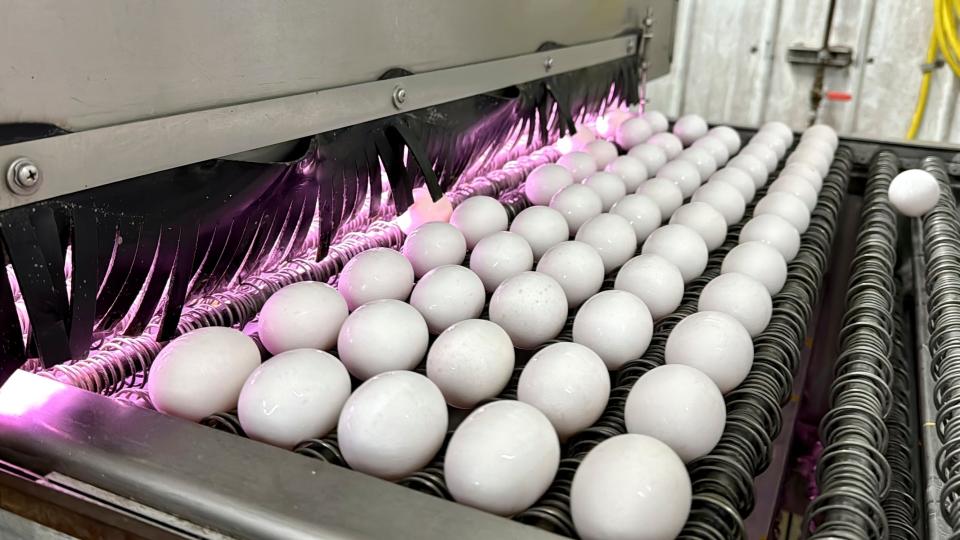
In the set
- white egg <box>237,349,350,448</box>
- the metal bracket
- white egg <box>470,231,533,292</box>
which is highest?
the metal bracket

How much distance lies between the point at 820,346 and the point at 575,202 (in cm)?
89

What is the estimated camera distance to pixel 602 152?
192 centimetres

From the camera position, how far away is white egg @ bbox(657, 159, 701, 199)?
170 cm

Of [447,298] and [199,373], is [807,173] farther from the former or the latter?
[199,373]

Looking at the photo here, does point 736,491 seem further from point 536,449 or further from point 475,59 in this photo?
point 475,59

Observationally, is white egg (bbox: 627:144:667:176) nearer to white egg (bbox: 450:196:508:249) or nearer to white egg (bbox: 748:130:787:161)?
white egg (bbox: 748:130:787:161)

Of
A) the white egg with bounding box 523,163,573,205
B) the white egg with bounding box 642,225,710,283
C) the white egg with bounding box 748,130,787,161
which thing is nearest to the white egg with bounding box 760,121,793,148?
the white egg with bounding box 748,130,787,161

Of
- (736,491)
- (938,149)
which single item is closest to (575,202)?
(736,491)

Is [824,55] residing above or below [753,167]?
above

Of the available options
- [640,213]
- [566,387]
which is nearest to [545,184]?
[640,213]

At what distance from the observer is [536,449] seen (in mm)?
719

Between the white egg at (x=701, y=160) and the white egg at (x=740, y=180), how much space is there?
121 mm

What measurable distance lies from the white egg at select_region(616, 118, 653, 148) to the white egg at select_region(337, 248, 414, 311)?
3.82 ft

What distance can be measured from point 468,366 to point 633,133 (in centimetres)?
139
